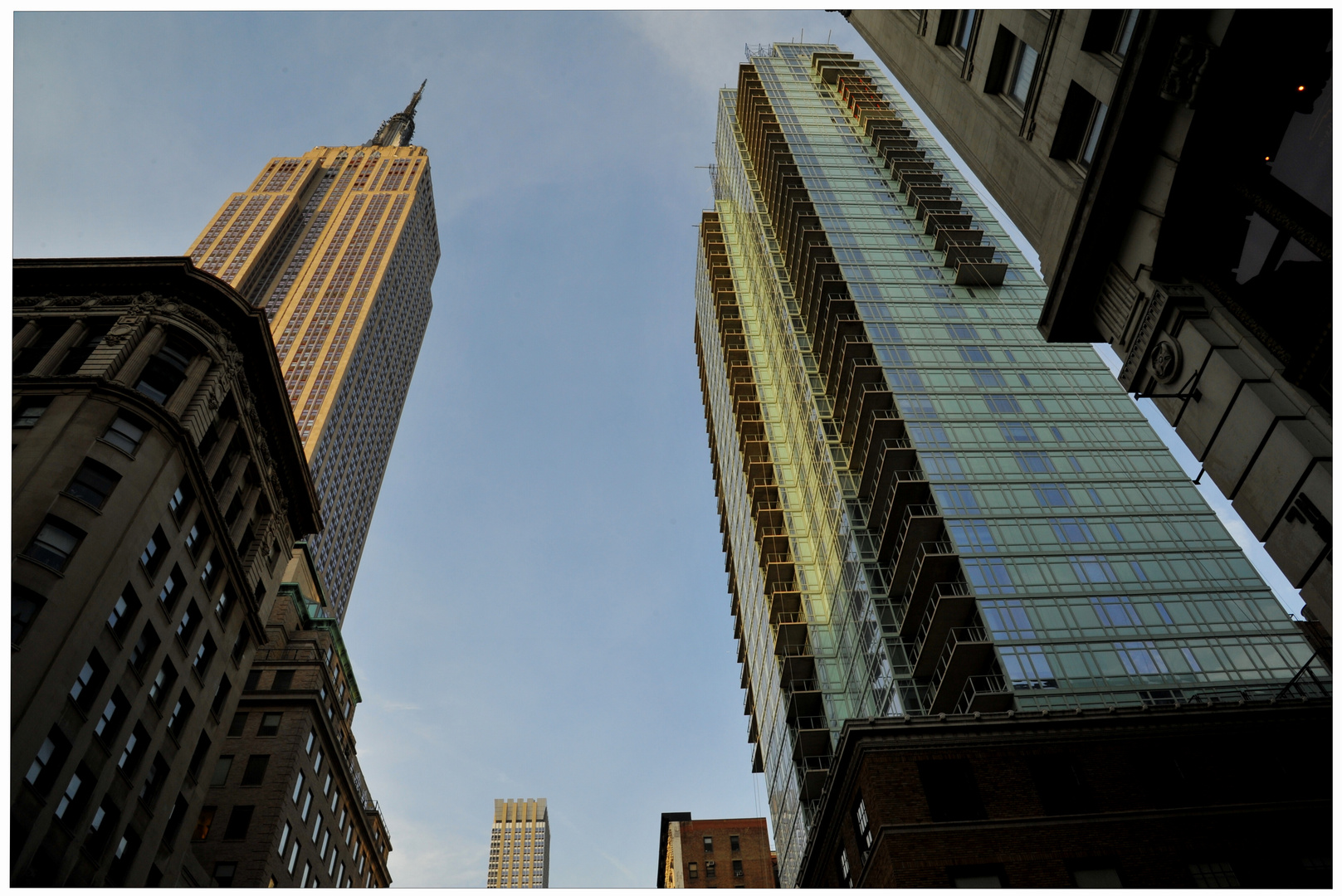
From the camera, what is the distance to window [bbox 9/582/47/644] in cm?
2895

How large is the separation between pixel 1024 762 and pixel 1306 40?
2551cm

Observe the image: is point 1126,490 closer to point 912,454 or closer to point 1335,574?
point 912,454

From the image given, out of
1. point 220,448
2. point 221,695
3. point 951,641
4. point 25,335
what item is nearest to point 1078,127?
point 951,641

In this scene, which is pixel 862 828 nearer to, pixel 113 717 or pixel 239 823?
pixel 113 717

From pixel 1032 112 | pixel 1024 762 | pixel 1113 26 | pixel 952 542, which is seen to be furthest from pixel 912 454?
pixel 1113 26

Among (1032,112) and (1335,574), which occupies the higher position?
(1032,112)

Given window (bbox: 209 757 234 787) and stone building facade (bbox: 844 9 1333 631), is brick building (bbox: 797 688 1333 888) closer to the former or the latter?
stone building facade (bbox: 844 9 1333 631)

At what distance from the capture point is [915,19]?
28891mm

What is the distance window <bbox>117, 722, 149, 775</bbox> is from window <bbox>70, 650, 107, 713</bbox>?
323 centimetres

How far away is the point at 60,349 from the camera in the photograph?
3912 cm

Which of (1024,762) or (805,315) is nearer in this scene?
(1024,762)

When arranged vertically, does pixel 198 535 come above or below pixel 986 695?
above

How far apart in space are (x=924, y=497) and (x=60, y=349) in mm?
41303

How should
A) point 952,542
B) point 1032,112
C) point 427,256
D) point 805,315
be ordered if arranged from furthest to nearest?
point 427,256
point 805,315
point 952,542
point 1032,112
